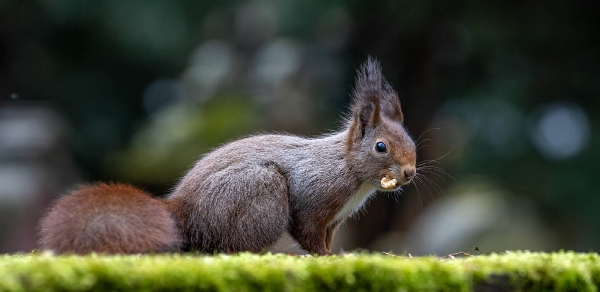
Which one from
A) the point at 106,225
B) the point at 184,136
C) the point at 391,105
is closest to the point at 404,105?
the point at 184,136

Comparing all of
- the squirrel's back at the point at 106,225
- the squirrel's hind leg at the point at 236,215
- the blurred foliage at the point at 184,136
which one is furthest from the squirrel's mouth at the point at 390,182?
the blurred foliage at the point at 184,136

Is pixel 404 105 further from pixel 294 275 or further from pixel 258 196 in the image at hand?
pixel 294 275

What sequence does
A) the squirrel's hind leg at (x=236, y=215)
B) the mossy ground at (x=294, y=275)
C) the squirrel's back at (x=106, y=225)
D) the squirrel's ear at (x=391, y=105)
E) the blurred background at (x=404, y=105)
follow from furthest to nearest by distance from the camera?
the blurred background at (x=404, y=105) → the squirrel's ear at (x=391, y=105) → the squirrel's hind leg at (x=236, y=215) → the squirrel's back at (x=106, y=225) → the mossy ground at (x=294, y=275)

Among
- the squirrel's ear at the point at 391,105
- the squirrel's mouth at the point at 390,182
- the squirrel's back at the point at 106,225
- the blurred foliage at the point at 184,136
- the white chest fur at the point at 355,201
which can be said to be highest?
the squirrel's ear at the point at 391,105

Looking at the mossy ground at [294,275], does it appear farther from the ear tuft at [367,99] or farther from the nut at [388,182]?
the ear tuft at [367,99]

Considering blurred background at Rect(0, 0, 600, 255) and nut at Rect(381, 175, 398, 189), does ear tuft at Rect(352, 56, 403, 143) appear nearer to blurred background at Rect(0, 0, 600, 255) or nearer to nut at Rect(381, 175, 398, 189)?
nut at Rect(381, 175, 398, 189)

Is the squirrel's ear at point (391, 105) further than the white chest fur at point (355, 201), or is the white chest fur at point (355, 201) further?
the squirrel's ear at point (391, 105)

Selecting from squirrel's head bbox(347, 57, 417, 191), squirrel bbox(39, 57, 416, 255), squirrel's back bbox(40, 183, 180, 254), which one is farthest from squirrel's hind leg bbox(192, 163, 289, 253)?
squirrel's head bbox(347, 57, 417, 191)
